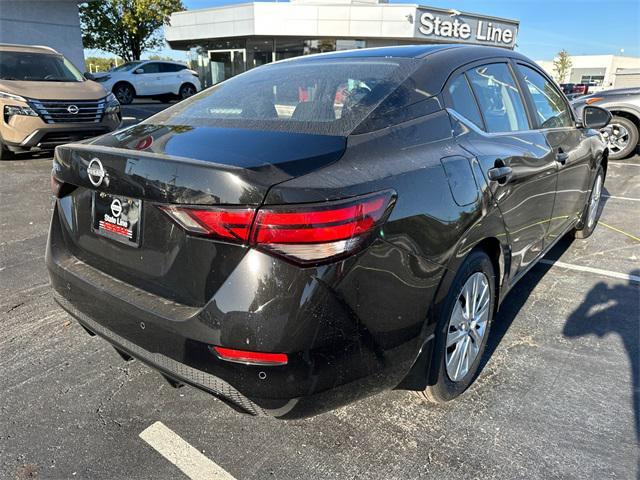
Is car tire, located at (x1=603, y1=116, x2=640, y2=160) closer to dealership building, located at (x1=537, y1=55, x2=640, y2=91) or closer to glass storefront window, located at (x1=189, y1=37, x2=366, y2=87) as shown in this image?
glass storefront window, located at (x1=189, y1=37, x2=366, y2=87)

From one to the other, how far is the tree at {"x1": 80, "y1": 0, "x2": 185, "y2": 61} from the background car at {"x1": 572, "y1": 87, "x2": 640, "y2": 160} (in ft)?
90.4

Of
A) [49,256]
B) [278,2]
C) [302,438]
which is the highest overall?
[278,2]

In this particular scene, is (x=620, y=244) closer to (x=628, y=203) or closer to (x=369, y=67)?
(x=628, y=203)

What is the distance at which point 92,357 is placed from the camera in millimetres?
2816

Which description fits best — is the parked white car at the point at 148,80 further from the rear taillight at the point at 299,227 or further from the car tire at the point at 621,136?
the rear taillight at the point at 299,227

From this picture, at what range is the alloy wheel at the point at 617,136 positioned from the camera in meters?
9.55

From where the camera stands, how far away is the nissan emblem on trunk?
1.95 m

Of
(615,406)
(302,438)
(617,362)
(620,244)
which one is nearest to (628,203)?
(620,244)

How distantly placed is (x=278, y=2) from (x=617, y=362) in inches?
985

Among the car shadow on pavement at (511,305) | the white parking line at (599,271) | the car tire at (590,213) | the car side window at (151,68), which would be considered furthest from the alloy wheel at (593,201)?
the car side window at (151,68)

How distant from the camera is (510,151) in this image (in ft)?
8.67

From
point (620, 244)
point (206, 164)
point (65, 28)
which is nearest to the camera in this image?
point (206, 164)

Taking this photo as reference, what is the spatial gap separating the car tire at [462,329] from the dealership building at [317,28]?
23.2 meters

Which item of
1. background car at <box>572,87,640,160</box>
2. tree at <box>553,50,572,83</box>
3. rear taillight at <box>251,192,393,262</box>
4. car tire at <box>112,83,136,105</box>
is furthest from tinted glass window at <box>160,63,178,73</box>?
tree at <box>553,50,572,83</box>
